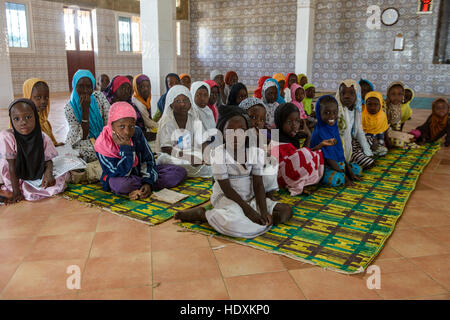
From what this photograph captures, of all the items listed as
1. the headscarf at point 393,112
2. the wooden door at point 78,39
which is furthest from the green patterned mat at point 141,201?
the wooden door at point 78,39

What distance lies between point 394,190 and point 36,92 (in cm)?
376

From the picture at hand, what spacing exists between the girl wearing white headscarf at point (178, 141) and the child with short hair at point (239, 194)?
3.99 ft

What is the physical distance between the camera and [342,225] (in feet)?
9.02

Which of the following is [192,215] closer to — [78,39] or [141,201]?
[141,201]

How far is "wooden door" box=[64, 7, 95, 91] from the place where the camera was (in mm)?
12172

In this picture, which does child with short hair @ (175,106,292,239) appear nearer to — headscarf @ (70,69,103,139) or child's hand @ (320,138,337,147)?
child's hand @ (320,138,337,147)

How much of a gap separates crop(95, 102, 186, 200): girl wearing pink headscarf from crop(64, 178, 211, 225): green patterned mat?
0.33ft

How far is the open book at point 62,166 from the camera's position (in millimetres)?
3326

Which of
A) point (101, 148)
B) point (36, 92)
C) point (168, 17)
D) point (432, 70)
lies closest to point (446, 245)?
point (101, 148)

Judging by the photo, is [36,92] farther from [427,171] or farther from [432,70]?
[432,70]

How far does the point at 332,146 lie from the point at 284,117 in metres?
0.57

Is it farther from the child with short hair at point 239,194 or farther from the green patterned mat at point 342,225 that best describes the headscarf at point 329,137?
the child with short hair at point 239,194

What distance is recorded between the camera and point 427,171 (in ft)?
14.0

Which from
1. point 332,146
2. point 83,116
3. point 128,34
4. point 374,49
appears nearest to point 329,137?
point 332,146
